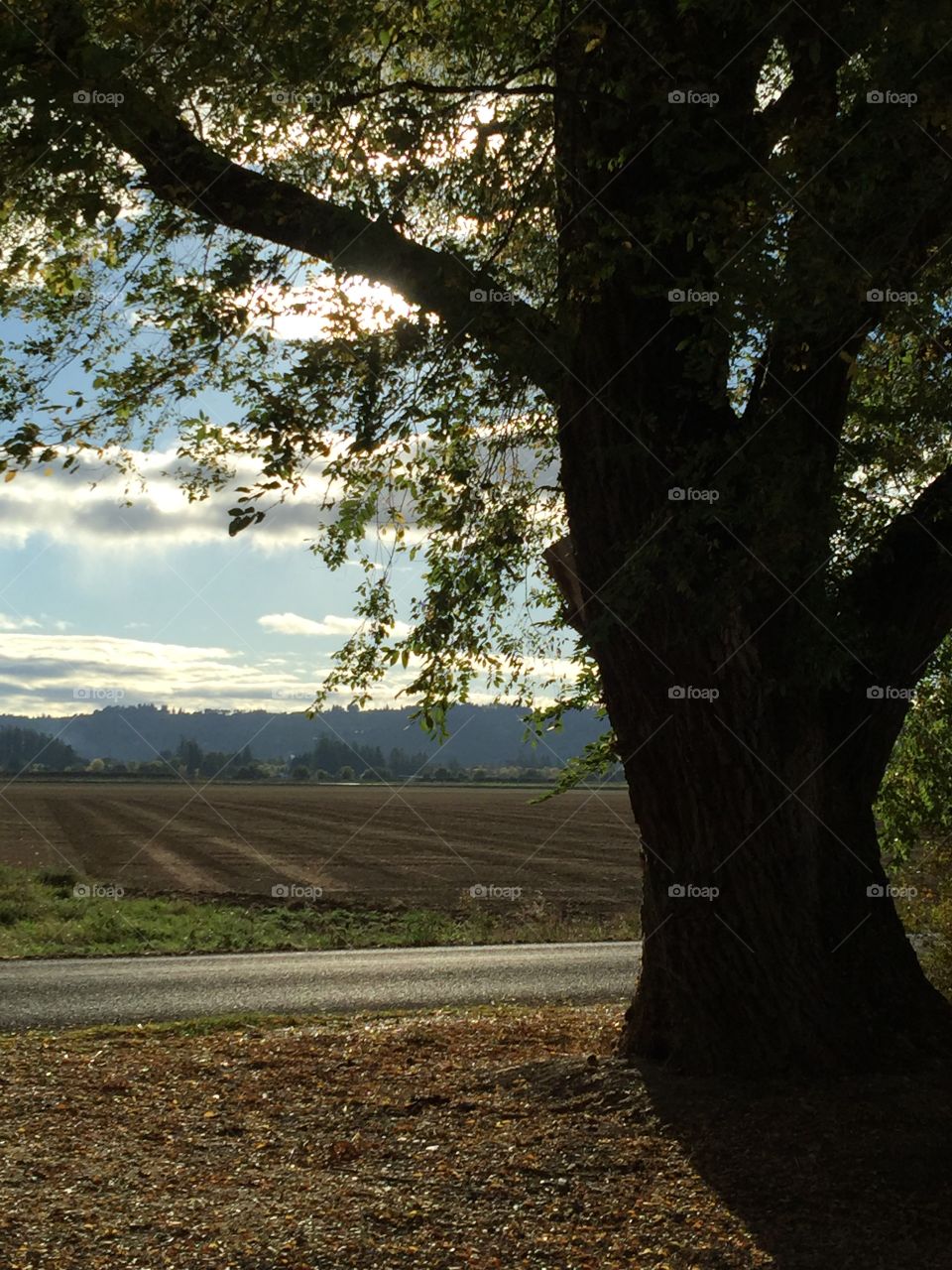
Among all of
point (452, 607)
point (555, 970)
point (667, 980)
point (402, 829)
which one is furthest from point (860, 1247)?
point (402, 829)

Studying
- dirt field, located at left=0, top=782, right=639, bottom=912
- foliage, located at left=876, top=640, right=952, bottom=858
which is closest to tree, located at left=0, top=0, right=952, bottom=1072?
foliage, located at left=876, top=640, right=952, bottom=858

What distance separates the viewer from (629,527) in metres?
7.21

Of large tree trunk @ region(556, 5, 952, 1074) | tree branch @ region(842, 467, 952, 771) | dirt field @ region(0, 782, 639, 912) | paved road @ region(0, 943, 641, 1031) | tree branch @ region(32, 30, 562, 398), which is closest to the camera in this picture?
large tree trunk @ region(556, 5, 952, 1074)

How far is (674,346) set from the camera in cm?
747

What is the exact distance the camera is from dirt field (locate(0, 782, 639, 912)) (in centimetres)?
2998

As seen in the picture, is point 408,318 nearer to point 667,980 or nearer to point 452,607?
point 452,607

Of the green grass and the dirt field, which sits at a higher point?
the green grass

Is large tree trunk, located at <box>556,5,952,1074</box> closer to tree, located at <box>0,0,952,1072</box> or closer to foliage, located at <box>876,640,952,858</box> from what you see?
tree, located at <box>0,0,952,1072</box>

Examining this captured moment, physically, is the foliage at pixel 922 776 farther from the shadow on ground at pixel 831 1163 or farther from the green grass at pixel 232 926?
the green grass at pixel 232 926

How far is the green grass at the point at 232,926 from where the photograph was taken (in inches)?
747

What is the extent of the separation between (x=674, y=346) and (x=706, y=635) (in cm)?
183

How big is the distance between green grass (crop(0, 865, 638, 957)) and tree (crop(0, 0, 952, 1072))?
40.8ft

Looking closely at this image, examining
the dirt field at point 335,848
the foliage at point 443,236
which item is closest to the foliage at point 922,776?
the foliage at point 443,236

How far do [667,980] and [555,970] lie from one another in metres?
7.88
